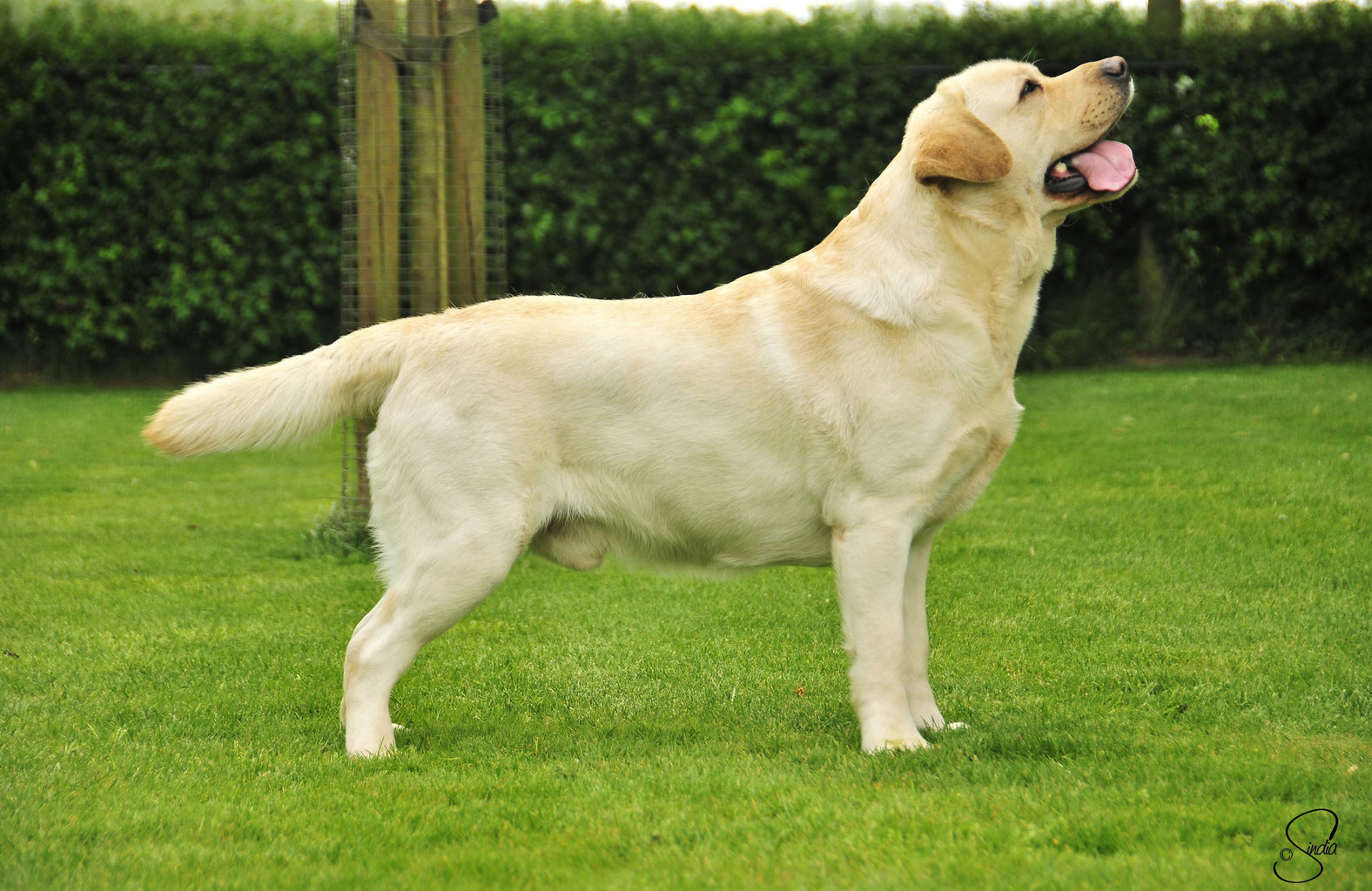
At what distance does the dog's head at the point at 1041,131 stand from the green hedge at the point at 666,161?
314 inches

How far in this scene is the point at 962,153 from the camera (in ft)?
12.4

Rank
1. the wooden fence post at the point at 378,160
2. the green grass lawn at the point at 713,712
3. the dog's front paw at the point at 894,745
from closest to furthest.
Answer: the green grass lawn at the point at 713,712
the dog's front paw at the point at 894,745
the wooden fence post at the point at 378,160

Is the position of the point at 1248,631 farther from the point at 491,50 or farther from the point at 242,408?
the point at 491,50

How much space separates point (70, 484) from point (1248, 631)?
7171 mm

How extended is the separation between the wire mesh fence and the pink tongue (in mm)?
3556

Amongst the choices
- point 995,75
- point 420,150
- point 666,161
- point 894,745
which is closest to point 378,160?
point 420,150

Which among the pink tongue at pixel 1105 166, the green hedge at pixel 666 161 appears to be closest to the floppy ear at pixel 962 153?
the pink tongue at pixel 1105 166

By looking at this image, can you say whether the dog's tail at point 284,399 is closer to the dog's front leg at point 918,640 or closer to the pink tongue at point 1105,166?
the dog's front leg at point 918,640

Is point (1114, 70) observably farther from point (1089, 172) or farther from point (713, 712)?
point (713, 712)

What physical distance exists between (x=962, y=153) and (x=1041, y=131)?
29 centimetres

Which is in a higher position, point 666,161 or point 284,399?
point 284,399

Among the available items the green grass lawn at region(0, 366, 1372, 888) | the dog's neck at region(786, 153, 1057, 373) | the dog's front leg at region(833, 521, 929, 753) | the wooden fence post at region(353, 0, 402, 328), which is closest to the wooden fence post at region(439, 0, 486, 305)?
the wooden fence post at region(353, 0, 402, 328)

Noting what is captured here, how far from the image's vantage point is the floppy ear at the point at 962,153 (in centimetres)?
378

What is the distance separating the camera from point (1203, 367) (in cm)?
1206
